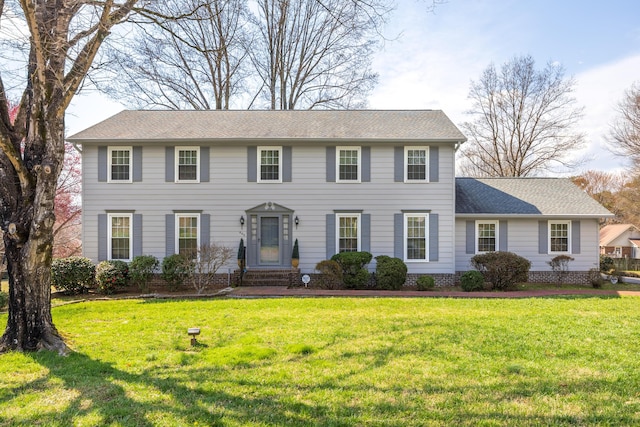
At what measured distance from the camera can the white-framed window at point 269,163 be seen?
13.5 m

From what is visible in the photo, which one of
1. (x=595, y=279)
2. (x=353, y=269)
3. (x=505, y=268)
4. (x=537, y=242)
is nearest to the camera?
(x=505, y=268)

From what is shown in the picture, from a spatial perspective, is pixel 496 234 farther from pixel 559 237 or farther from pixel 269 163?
pixel 269 163

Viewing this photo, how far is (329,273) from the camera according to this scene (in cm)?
1219

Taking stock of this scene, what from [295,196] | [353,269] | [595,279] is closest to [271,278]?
[353,269]

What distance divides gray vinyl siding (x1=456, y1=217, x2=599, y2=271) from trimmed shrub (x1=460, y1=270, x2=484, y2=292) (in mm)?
1672

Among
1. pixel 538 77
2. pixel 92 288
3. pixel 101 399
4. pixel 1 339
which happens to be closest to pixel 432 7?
pixel 101 399

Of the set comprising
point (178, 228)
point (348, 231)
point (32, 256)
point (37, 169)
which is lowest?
point (32, 256)

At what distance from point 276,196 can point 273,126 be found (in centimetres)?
288

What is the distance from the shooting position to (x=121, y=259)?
521 inches

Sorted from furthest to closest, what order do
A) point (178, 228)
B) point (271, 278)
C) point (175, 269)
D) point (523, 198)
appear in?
point (523, 198) < point (178, 228) < point (271, 278) < point (175, 269)

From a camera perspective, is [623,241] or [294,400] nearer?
[294,400]

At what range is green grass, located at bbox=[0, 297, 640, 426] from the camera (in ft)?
11.4

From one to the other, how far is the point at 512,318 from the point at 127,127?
556 inches

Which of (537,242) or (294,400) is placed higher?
(537,242)
